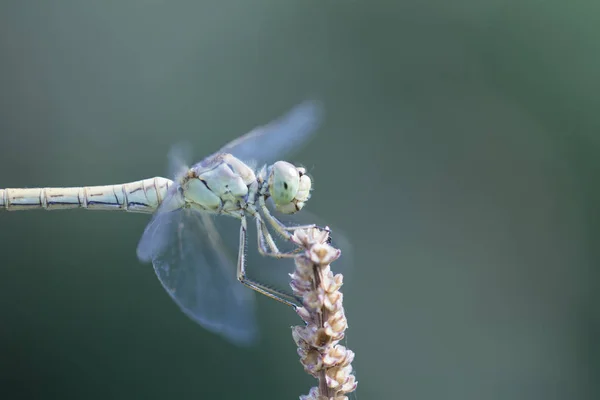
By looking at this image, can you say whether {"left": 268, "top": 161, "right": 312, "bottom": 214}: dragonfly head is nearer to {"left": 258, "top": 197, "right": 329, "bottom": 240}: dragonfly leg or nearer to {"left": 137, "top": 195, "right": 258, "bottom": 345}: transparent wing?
{"left": 258, "top": 197, "right": 329, "bottom": 240}: dragonfly leg

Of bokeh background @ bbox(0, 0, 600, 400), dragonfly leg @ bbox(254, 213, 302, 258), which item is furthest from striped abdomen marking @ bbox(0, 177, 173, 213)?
bokeh background @ bbox(0, 0, 600, 400)

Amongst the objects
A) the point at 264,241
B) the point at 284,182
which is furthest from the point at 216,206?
the point at 284,182

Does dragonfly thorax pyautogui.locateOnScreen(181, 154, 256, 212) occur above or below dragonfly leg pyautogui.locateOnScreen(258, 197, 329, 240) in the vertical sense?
above

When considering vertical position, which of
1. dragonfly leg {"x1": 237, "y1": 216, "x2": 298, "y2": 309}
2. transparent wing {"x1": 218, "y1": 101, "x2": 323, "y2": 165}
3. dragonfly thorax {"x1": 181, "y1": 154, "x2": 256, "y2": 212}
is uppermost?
transparent wing {"x1": 218, "y1": 101, "x2": 323, "y2": 165}

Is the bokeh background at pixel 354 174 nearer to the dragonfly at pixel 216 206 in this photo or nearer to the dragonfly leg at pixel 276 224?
the dragonfly at pixel 216 206

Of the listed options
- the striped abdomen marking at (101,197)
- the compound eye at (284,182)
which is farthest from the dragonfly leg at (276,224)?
the striped abdomen marking at (101,197)

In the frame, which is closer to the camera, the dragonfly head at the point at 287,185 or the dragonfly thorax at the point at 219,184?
the dragonfly head at the point at 287,185

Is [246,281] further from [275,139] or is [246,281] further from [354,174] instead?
[354,174]
